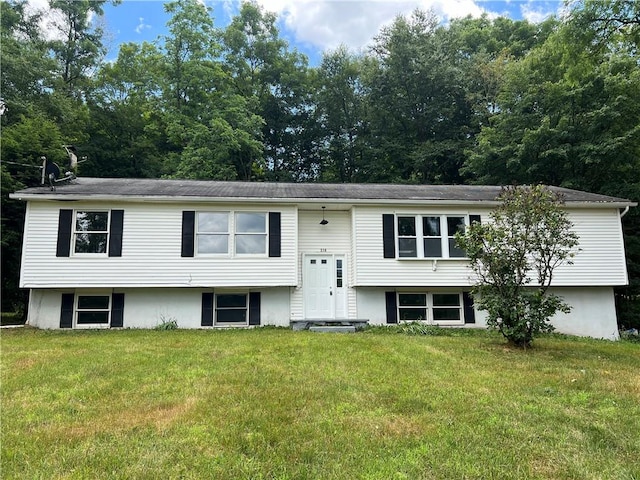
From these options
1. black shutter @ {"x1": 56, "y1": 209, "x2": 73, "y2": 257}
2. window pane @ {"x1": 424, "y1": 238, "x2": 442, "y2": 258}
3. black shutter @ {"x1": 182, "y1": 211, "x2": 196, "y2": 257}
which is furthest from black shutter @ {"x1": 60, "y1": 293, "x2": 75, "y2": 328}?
window pane @ {"x1": 424, "y1": 238, "x2": 442, "y2": 258}

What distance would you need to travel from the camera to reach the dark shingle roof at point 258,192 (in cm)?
1081

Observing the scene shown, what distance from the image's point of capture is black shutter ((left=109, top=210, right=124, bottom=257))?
10.8m

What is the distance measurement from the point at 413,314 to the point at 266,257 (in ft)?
15.3

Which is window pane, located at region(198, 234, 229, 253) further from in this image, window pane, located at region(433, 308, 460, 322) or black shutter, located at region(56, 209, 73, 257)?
window pane, located at region(433, 308, 460, 322)

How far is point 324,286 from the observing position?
11883 mm

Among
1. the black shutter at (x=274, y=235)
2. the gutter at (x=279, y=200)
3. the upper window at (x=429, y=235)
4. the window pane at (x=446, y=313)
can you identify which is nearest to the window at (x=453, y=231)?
the upper window at (x=429, y=235)

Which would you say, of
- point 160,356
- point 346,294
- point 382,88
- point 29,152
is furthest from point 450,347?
point 382,88

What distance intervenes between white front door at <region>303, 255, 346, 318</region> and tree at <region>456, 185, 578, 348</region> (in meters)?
4.57

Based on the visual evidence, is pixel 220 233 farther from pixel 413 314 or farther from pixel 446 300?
pixel 446 300

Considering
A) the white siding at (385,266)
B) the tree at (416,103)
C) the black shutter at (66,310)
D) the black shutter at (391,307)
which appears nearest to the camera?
the black shutter at (66,310)

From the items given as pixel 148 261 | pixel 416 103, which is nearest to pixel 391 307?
pixel 148 261

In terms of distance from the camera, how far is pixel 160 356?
6.71 m

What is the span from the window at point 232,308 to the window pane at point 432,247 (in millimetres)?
5416

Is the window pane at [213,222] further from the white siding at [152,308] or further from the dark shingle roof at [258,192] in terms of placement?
the white siding at [152,308]
